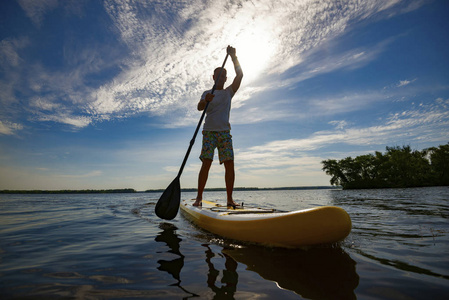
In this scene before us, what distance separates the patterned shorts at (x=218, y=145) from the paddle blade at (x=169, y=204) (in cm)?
95

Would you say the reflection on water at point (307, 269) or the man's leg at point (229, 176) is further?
the man's leg at point (229, 176)

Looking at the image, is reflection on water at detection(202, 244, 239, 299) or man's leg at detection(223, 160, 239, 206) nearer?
reflection on water at detection(202, 244, 239, 299)

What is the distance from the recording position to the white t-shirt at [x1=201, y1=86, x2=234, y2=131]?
16.7 feet

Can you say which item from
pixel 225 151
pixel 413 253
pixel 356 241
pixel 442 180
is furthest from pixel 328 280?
pixel 442 180

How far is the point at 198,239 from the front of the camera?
345 centimetres

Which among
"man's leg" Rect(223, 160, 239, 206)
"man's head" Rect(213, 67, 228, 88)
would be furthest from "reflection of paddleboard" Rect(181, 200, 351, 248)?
"man's head" Rect(213, 67, 228, 88)

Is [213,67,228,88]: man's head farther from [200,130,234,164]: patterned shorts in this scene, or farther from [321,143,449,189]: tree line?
[321,143,449,189]: tree line

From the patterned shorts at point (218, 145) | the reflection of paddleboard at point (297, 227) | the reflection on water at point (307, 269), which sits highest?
the patterned shorts at point (218, 145)

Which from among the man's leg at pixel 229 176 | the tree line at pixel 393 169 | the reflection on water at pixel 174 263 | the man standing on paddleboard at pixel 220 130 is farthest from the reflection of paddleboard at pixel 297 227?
the tree line at pixel 393 169

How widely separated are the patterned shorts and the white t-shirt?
12 centimetres

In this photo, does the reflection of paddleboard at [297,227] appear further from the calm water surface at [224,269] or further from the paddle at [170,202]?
the paddle at [170,202]

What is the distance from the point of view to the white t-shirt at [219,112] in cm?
510

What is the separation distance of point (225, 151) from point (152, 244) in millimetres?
2490

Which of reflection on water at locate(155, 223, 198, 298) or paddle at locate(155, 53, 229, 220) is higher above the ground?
paddle at locate(155, 53, 229, 220)
